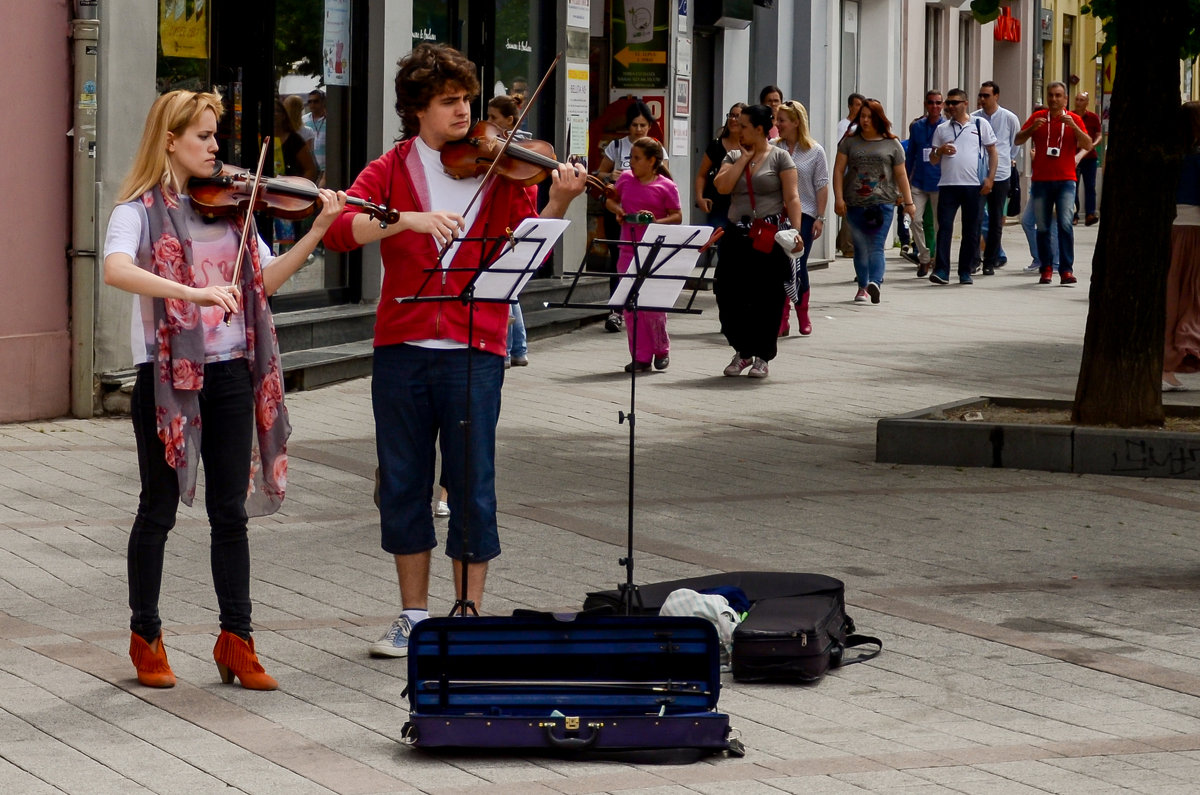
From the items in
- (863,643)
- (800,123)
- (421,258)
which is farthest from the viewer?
(800,123)

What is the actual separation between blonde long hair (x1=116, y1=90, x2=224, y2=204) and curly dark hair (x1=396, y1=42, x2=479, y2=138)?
0.65m

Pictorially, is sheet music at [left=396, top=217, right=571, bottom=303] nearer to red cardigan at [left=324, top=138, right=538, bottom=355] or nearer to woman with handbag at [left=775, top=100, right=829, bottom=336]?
red cardigan at [left=324, top=138, right=538, bottom=355]

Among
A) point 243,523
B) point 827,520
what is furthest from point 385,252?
point 827,520

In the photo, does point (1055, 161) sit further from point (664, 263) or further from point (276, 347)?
point (276, 347)

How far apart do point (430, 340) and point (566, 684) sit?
1.28m

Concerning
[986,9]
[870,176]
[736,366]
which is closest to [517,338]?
[736,366]

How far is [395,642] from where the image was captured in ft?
19.9

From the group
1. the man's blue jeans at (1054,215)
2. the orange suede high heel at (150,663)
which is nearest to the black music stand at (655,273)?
the orange suede high heel at (150,663)

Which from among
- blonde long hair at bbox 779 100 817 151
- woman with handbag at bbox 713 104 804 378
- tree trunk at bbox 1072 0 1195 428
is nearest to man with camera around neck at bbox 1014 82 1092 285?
blonde long hair at bbox 779 100 817 151

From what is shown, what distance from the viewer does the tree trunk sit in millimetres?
10000

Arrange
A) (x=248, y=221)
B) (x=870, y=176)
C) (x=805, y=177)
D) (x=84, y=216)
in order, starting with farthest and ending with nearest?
(x=870, y=176) < (x=805, y=177) < (x=84, y=216) < (x=248, y=221)

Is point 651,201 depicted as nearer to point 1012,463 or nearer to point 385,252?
point 1012,463

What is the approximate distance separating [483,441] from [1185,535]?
357 cm

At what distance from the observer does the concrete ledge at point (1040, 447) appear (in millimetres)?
9539
